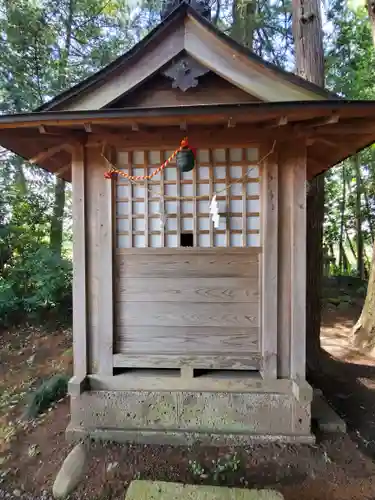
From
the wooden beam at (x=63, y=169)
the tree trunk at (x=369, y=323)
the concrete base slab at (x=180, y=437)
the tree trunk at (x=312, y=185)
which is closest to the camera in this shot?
the concrete base slab at (x=180, y=437)

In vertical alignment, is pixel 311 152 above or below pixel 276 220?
above

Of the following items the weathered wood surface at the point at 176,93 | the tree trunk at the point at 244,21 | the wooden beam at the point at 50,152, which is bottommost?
the wooden beam at the point at 50,152

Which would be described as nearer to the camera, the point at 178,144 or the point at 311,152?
the point at 178,144

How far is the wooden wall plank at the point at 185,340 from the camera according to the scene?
3.17m

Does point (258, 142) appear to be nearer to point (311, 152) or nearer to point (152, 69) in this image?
point (311, 152)

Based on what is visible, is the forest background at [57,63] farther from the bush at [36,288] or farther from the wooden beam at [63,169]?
the wooden beam at [63,169]

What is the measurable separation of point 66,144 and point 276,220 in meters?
2.09

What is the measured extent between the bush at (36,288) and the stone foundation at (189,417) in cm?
394

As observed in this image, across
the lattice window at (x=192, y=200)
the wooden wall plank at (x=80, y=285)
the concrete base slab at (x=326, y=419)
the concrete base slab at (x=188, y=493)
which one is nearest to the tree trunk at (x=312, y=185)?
the concrete base slab at (x=326, y=419)

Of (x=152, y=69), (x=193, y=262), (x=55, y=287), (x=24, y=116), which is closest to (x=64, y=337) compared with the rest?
(x=55, y=287)

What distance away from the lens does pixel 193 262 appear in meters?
3.17

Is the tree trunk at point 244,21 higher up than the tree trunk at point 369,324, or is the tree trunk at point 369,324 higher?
the tree trunk at point 244,21

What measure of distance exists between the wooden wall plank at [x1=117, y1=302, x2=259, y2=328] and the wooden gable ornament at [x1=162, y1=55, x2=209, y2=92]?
203cm

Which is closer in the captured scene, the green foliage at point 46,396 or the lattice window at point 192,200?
the lattice window at point 192,200
